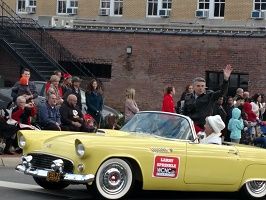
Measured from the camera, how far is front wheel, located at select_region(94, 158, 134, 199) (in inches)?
364

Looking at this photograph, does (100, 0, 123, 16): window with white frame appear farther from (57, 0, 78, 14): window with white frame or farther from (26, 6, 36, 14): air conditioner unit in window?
(26, 6, 36, 14): air conditioner unit in window

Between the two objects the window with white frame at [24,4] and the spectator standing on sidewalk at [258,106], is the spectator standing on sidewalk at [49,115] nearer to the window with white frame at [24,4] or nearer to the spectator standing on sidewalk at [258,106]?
the spectator standing on sidewalk at [258,106]

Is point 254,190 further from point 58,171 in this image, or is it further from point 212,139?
point 58,171

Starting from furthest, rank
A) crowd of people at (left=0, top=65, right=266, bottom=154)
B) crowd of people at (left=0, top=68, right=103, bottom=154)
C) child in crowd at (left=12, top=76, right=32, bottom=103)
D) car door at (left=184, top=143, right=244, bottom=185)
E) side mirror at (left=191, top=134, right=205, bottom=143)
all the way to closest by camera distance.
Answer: child in crowd at (left=12, top=76, right=32, bottom=103)
crowd of people at (left=0, top=68, right=103, bottom=154)
crowd of people at (left=0, top=65, right=266, bottom=154)
side mirror at (left=191, top=134, right=205, bottom=143)
car door at (left=184, top=143, right=244, bottom=185)

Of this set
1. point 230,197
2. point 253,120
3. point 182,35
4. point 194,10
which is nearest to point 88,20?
point 194,10

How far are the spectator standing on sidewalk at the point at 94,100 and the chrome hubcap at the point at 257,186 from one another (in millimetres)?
6971

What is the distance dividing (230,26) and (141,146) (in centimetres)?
2557

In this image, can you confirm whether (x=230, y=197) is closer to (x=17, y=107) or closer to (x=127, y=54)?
(x=17, y=107)

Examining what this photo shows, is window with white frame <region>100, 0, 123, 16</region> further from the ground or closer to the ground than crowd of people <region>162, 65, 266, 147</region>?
further from the ground

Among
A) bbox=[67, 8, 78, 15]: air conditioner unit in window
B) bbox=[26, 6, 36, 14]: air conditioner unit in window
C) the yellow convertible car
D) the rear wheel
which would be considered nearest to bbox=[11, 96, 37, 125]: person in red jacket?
the yellow convertible car

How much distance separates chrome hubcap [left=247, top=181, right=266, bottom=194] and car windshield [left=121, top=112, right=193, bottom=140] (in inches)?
50.3

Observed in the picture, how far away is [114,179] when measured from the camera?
9.33 meters

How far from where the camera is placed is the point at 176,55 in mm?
30672

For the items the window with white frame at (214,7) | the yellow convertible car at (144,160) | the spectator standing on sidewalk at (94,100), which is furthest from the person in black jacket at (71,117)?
the window with white frame at (214,7)
